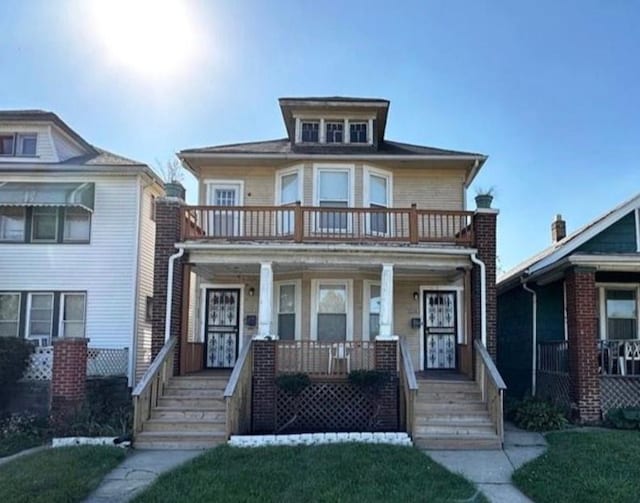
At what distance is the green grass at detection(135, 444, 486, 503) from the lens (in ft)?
23.9

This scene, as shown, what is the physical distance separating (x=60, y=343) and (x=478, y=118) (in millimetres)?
11578

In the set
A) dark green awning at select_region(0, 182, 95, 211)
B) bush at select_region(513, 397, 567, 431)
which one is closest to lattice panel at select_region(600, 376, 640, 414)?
bush at select_region(513, 397, 567, 431)

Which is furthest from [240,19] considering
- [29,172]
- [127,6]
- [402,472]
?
[402,472]

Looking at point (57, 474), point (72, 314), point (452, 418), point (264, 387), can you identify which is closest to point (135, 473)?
point (57, 474)

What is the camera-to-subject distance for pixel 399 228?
46.0 feet

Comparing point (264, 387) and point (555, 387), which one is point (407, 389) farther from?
point (555, 387)

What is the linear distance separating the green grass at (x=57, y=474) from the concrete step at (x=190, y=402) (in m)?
1.77

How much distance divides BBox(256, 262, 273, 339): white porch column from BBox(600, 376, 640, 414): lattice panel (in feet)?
23.5

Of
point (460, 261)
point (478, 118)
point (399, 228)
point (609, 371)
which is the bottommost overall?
point (609, 371)

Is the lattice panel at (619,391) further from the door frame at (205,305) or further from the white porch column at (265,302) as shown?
the door frame at (205,305)

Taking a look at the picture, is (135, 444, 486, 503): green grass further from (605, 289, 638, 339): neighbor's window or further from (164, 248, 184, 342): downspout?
(605, 289, 638, 339): neighbor's window

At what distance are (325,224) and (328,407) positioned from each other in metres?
4.42

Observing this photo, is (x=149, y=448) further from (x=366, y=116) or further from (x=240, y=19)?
(x=366, y=116)

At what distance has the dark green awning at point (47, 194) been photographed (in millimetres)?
15469
